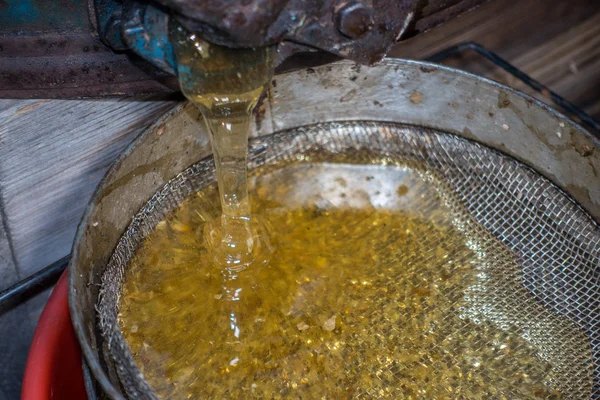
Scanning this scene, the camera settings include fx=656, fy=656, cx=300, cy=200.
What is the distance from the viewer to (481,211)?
1092 millimetres

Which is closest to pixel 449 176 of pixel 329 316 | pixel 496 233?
pixel 496 233

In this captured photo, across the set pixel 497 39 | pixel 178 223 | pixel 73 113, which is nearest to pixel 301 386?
pixel 178 223

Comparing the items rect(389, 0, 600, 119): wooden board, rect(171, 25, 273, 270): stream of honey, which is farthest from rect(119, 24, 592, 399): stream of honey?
A: rect(389, 0, 600, 119): wooden board

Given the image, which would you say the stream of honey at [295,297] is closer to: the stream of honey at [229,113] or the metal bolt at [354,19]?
the stream of honey at [229,113]

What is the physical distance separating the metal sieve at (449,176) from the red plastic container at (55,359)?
0.04 metres

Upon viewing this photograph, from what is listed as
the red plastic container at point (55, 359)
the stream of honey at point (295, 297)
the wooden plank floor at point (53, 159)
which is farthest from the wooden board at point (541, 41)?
the red plastic container at point (55, 359)

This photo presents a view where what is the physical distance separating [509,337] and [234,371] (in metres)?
0.39

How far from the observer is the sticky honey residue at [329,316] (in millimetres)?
865

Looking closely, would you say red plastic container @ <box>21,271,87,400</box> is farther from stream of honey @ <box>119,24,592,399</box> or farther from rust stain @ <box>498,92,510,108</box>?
rust stain @ <box>498,92,510,108</box>

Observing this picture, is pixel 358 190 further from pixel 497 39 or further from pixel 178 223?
pixel 497 39

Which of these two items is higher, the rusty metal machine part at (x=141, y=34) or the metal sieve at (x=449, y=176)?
the rusty metal machine part at (x=141, y=34)

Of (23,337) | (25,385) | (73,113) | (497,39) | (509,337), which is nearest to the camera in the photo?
(25,385)

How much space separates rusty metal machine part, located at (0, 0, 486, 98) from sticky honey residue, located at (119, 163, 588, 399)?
0.27 m

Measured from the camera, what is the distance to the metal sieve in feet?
2.93
